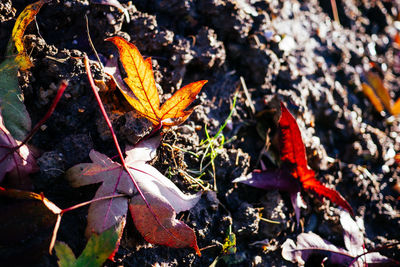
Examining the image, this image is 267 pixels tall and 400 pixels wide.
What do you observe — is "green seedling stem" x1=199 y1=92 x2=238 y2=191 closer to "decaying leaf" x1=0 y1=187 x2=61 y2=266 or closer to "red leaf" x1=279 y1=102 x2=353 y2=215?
"red leaf" x1=279 y1=102 x2=353 y2=215

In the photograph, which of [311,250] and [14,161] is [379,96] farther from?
[14,161]

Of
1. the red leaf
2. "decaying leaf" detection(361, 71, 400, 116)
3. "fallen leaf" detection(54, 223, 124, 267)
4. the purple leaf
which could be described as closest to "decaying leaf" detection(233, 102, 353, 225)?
the red leaf

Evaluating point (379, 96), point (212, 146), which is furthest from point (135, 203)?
point (379, 96)

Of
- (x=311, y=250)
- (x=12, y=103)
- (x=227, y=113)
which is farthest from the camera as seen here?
(x=227, y=113)

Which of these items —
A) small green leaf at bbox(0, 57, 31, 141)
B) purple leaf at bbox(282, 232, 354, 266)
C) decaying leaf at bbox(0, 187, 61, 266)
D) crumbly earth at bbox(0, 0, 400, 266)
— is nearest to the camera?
decaying leaf at bbox(0, 187, 61, 266)

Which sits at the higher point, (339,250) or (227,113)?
(227,113)
